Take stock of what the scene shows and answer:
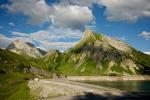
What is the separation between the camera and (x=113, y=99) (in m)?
83.1

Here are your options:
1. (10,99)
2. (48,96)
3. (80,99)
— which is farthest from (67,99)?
(10,99)

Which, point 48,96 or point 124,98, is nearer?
point 124,98

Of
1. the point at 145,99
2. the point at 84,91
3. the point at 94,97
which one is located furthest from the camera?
the point at 84,91

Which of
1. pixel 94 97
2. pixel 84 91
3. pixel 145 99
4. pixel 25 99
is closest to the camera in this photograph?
pixel 145 99

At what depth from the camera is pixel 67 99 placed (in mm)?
86188

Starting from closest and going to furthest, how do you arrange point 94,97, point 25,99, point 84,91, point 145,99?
point 145,99 < point 94,97 < point 25,99 < point 84,91

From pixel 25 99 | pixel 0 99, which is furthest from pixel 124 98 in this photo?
pixel 0 99

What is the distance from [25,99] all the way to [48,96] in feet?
28.1

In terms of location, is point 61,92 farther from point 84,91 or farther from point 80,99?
point 80,99

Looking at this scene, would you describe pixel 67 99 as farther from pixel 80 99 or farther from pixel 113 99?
pixel 113 99

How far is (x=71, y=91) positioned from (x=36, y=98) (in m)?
13.7

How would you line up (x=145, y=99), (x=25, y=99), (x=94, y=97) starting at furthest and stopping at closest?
(x=25, y=99) → (x=94, y=97) → (x=145, y=99)

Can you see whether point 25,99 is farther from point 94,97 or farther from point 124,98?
point 124,98

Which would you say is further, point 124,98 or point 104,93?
point 104,93
